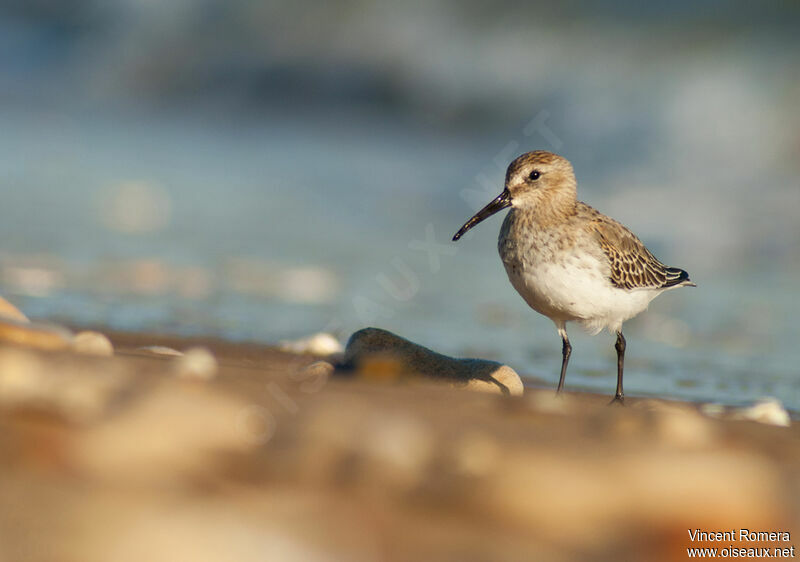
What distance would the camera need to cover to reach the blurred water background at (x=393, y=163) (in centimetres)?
658

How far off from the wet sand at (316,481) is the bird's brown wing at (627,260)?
2.22m

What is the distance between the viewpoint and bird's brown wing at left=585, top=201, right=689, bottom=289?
4.82 metres

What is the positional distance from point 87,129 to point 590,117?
22.7 feet

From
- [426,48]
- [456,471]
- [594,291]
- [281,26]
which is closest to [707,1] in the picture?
[426,48]

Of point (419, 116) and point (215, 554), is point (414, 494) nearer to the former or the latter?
point (215, 554)

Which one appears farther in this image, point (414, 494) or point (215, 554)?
point (414, 494)

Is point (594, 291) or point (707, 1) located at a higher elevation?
point (707, 1)

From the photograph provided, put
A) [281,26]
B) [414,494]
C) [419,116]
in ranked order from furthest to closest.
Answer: [281,26] < [419,116] < [414,494]

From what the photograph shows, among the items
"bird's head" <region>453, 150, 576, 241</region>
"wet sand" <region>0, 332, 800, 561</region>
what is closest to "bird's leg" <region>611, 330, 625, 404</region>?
"bird's head" <region>453, 150, 576, 241</region>

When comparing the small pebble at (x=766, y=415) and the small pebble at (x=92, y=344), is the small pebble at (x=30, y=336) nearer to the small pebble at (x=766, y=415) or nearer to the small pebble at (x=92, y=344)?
the small pebble at (x=92, y=344)

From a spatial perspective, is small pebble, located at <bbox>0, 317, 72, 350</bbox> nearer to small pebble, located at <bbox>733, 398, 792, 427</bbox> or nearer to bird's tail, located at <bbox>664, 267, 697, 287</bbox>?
small pebble, located at <bbox>733, 398, 792, 427</bbox>

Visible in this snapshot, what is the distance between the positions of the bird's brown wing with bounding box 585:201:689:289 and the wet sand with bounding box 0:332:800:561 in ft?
7.29

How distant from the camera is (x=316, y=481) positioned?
7.71 feet

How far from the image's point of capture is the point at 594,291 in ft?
15.3
